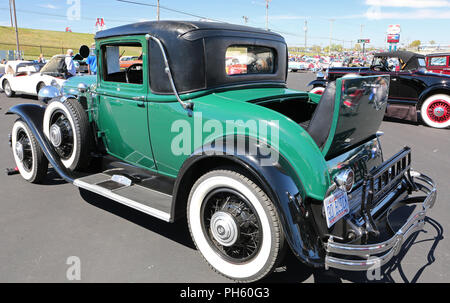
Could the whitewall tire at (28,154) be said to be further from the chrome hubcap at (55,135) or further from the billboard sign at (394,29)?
the billboard sign at (394,29)

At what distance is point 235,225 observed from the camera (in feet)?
7.91

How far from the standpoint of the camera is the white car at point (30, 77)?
11078 mm

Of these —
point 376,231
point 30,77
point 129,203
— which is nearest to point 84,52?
point 129,203

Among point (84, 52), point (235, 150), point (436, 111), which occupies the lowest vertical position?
point (436, 111)

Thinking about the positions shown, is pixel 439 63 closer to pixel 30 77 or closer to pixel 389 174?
pixel 389 174

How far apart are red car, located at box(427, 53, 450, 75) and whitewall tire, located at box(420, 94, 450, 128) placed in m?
4.42

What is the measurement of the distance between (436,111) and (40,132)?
8714 millimetres

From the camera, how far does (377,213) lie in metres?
2.73

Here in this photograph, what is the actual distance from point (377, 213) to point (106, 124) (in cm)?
277

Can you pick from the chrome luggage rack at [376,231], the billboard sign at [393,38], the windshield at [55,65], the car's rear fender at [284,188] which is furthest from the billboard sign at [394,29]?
the car's rear fender at [284,188]
